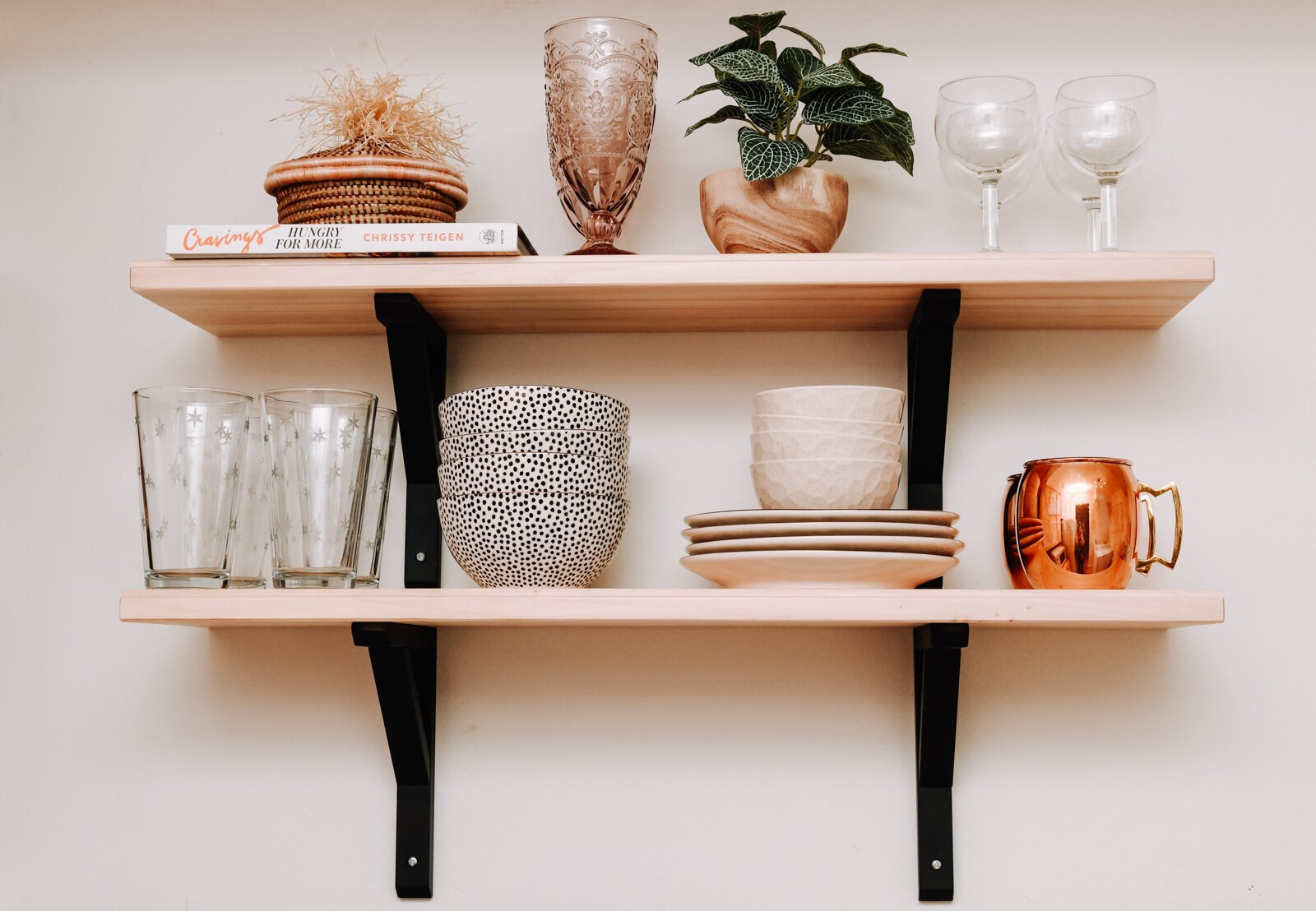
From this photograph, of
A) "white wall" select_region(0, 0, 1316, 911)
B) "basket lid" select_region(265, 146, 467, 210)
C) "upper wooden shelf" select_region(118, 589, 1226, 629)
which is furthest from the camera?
"white wall" select_region(0, 0, 1316, 911)

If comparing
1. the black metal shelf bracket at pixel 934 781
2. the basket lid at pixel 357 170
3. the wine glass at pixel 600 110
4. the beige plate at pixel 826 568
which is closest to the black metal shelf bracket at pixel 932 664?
the black metal shelf bracket at pixel 934 781

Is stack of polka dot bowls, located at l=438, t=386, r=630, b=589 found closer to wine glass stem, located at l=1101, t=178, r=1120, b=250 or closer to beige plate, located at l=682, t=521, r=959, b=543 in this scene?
beige plate, located at l=682, t=521, r=959, b=543

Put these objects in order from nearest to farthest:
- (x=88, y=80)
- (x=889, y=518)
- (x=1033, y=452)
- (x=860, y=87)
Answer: (x=889, y=518) → (x=860, y=87) → (x=1033, y=452) → (x=88, y=80)

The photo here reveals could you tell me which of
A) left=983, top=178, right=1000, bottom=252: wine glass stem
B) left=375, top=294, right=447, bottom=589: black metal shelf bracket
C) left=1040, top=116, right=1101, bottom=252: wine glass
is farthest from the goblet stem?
left=375, top=294, right=447, bottom=589: black metal shelf bracket

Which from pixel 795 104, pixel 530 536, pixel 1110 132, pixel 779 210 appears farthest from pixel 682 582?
pixel 1110 132

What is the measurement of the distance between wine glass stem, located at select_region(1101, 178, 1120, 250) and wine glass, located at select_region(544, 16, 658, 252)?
1.54ft

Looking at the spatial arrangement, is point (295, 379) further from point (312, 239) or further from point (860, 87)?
point (860, 87)

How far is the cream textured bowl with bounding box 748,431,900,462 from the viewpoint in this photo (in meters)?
1.06

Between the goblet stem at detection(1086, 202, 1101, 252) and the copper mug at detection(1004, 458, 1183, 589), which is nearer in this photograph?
the copper mug at detection(1004, 458, 1183, 589)

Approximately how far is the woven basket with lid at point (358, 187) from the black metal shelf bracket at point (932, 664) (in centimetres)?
51

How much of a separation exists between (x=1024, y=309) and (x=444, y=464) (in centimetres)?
62

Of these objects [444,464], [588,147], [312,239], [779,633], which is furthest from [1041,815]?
[312,239]

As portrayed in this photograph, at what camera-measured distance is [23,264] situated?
4.35 feet

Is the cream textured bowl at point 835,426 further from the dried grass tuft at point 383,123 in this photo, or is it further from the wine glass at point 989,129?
the dried grass tuft at point 383,123
